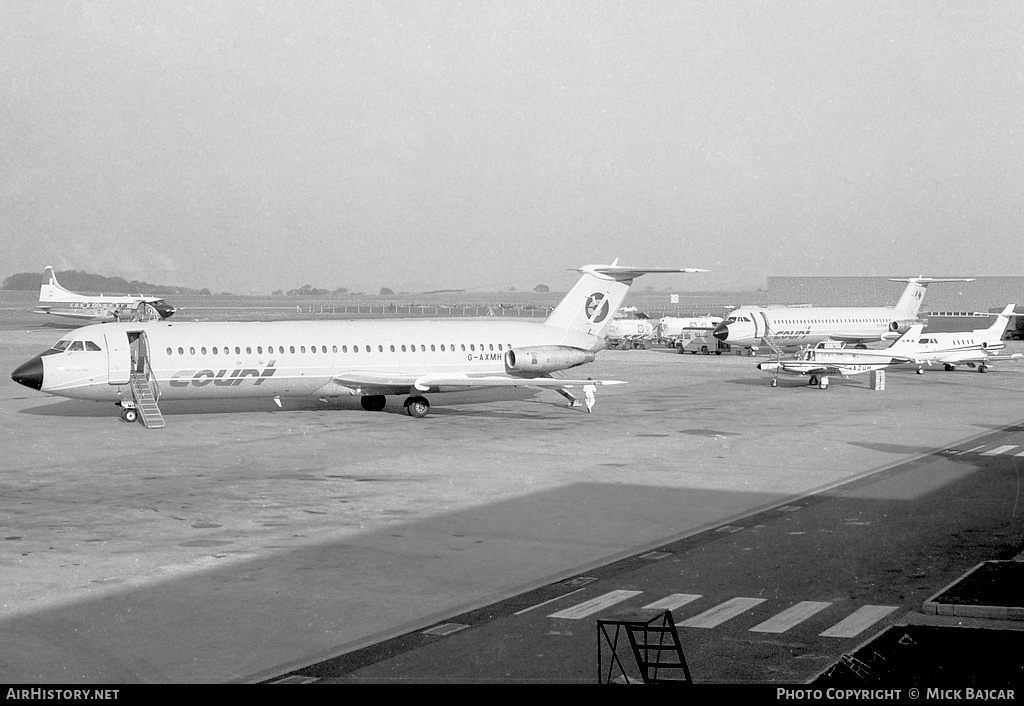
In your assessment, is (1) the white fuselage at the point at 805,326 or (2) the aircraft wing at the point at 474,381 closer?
(2) the aircraft wing at the point at 474,381

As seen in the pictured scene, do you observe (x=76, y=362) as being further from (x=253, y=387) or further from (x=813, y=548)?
(x=813, y=548)

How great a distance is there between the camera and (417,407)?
36594mm

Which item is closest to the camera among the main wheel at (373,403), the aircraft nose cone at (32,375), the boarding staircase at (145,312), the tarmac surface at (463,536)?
the tarmac surface at (463,536)

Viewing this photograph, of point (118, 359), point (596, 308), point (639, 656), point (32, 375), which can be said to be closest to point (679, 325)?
point (596, 308)

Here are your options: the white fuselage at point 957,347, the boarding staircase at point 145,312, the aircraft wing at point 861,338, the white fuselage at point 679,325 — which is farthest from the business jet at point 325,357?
the boarding staircase at point 145,312

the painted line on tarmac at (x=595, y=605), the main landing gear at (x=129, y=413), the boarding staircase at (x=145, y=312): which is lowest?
the painted line on tarmac at (x=595, y=605)

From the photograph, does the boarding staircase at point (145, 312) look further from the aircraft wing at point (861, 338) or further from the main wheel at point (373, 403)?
the main wheel at point (373, 403)

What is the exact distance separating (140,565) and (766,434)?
2108 centimetres

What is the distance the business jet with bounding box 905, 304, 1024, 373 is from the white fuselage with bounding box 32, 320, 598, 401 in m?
23.4

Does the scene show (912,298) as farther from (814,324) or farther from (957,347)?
(957,347)

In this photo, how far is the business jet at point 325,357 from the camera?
3359 centimetres

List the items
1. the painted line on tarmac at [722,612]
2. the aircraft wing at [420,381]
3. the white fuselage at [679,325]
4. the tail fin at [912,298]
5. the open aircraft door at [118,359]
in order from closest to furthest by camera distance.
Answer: the painted line on tarmac at [722,612] → the open aircraft door at [118,359] → the aircraft wing at [420,381] → the tail fin at [912,298] → the white fuselage at [679,325]

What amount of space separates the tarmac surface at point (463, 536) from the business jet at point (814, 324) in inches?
1370

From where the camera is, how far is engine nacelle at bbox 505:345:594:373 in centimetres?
3734
